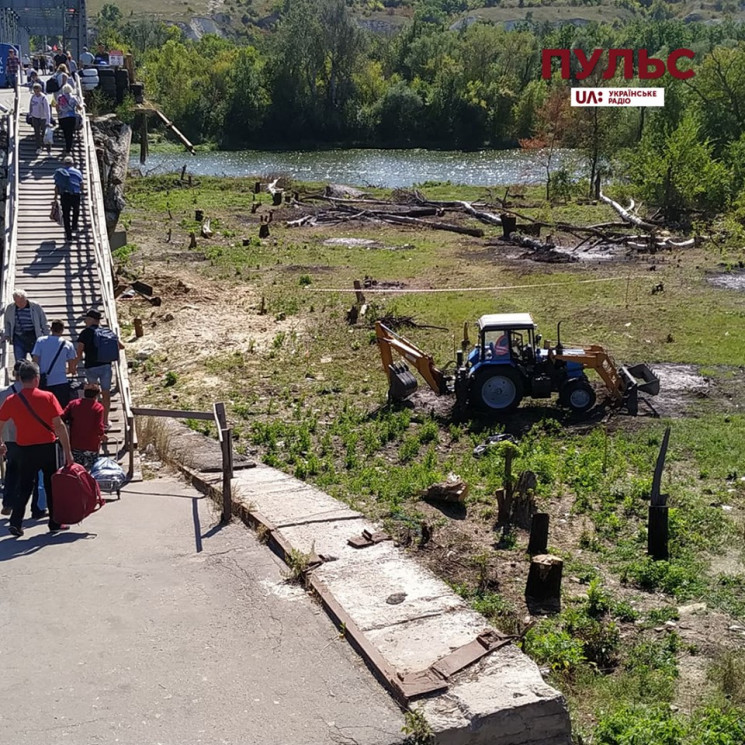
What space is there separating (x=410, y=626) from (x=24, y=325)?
295 inches

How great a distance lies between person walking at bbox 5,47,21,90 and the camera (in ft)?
107

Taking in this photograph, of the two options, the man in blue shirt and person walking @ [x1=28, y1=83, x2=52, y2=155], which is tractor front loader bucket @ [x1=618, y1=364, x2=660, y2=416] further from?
person walking @ [x1=28, y1=83, x2=52, y2=155]

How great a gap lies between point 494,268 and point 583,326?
773 centimetres

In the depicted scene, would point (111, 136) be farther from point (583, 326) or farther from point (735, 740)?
point (735, 740)

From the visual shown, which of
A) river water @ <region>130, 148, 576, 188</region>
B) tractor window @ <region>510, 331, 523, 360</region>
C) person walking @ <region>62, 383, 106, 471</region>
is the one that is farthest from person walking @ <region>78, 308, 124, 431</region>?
river water @ <region>130, 148, 576, 188</region>

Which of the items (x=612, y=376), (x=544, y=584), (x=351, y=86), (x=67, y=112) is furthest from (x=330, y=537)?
(x=351, y=86)

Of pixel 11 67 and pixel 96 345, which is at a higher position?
pixel 11 67

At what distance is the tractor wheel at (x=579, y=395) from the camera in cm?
1681

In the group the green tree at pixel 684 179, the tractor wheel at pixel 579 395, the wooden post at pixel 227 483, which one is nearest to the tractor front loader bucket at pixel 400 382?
the tractor wheel at pixel 579 395

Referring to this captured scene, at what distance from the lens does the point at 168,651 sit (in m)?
7.41

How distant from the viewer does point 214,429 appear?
1627cm

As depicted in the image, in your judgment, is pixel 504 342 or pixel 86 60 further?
pixel 86 60

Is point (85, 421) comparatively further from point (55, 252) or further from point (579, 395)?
point (55, 252)

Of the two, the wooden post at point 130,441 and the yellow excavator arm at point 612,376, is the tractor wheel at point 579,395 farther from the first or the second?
the wooden post at point 130,441
